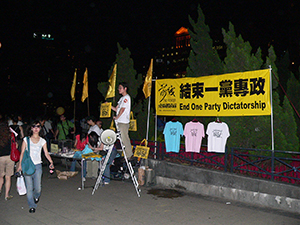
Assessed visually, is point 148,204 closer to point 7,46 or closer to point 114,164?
point 114,164

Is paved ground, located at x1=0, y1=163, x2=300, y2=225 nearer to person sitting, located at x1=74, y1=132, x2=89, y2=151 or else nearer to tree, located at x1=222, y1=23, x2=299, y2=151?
tree, located at x1=222, y1=23, x2=299, y2=151

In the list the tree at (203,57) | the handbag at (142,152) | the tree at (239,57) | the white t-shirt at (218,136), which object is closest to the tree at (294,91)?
the tree at (203,57)

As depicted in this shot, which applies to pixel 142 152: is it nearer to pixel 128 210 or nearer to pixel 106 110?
pixel 106 110

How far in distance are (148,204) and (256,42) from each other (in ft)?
105

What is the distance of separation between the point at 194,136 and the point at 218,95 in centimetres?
155

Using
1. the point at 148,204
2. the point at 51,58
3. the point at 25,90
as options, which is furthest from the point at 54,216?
the point at 51,58

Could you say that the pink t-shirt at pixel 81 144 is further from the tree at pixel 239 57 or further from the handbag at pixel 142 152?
the tree at pixel 239 57

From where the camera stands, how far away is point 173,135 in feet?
35.1

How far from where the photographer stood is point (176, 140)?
10.6m

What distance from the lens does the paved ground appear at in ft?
21.1

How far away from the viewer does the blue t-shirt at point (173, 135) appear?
418 inches

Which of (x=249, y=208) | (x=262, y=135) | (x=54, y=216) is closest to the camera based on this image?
(x=54, y=216)

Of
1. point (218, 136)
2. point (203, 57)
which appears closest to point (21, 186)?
point (218, 136)

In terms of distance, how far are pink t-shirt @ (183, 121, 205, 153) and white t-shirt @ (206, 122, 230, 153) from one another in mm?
514
